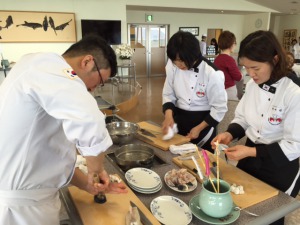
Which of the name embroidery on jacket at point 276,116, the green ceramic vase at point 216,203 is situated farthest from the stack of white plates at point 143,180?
the name embroidery on jacket at point 276,116

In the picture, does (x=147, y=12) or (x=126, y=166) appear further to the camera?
(x=147, y=12)

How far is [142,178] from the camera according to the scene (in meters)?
1.07

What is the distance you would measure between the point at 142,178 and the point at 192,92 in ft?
2.53

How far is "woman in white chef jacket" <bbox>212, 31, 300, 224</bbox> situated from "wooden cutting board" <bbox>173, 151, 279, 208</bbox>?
78 millimetres

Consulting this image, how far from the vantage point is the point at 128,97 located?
17.1 ft

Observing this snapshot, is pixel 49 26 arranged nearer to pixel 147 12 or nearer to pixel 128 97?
pixel 128 97

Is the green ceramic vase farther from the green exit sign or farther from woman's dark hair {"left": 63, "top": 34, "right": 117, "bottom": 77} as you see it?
the green exit sign

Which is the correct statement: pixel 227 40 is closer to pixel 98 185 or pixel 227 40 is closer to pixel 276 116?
pixel 276 116

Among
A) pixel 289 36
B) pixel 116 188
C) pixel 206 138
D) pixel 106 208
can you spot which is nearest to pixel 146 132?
pixel 206 138

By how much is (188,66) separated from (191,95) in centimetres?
22

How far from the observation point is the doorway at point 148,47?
9094 mm

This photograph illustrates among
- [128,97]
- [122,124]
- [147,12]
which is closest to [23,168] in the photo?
[122,124]

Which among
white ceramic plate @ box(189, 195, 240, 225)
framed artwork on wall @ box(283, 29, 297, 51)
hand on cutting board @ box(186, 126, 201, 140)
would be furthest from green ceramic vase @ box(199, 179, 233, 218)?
framed artwork on wall @ box(283, 29, 297, 51)

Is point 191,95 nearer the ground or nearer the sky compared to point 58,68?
nearer the ground
